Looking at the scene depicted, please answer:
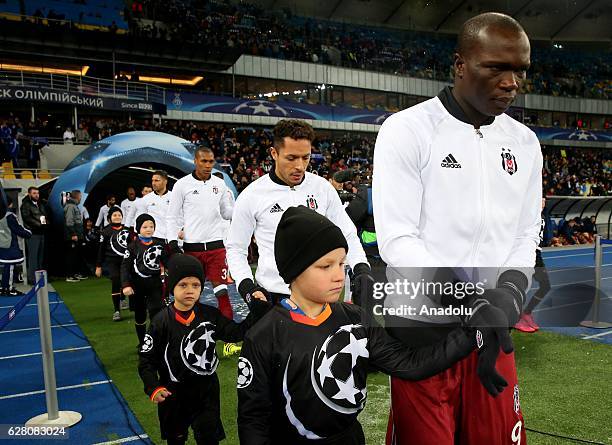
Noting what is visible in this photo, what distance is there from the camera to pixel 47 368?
4.62m

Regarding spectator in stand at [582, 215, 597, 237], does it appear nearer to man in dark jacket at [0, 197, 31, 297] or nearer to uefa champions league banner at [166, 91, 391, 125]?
uefa champions league banner at [166, 91, 391, 125]

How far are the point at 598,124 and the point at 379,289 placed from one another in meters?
54.9

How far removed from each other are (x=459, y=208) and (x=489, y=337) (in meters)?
0.49

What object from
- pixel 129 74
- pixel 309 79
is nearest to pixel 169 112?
pixel 129 74

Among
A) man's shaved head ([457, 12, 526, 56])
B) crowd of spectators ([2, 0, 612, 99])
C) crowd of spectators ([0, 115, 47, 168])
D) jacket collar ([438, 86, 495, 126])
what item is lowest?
jacket collar ([438, 86, 495, 126])

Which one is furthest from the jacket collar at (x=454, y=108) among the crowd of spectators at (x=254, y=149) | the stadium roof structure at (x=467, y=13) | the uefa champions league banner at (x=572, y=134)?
the stadium roof structure at (x=467, y=13)

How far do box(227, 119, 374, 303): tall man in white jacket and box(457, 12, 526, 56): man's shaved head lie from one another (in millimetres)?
1835

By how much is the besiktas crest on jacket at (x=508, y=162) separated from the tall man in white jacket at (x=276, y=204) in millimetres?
1756

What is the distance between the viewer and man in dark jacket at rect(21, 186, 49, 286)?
1270 cm

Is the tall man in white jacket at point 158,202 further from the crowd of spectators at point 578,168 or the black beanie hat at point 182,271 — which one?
the crowd of spectators at point 578,168

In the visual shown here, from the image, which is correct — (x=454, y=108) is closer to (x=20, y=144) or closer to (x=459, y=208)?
(x=459, y=208)

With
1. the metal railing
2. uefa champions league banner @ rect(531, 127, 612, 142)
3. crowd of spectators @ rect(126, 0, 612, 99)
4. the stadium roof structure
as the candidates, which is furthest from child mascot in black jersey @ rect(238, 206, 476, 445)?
the stadium roof structure

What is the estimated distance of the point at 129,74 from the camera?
3169cm

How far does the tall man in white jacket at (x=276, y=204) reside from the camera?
11.9 feet
